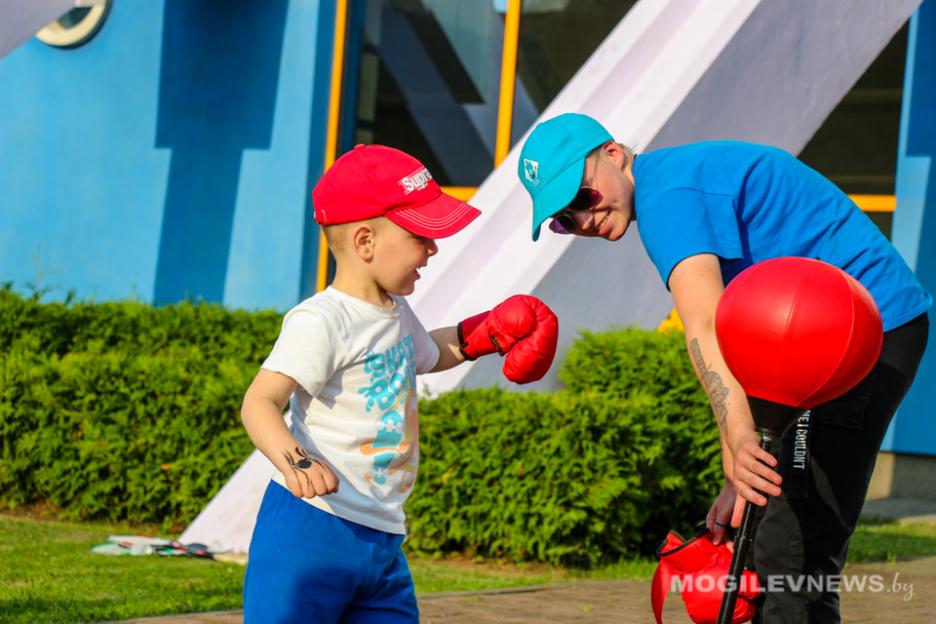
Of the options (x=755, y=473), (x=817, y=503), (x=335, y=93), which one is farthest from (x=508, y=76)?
(x=755, y=473)

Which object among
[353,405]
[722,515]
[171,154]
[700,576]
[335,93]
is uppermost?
[335,93]

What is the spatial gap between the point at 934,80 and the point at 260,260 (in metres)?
5.39

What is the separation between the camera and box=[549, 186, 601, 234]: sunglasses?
3.34m

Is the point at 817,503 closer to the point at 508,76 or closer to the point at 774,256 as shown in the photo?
the point at 774,256

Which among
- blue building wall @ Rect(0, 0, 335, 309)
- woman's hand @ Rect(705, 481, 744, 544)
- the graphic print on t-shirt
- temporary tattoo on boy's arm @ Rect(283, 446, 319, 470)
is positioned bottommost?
woman's hand @ Rect(705, 481, 744, 544)

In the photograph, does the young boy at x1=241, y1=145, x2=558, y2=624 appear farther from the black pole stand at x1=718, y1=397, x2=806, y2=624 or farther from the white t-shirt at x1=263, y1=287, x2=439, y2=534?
the black pole stand at x1=718, y1=397, x2=806, y2=624

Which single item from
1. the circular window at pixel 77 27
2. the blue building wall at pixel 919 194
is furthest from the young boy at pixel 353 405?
the circular window at pixel 77 27

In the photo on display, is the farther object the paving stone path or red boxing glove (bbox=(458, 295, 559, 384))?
the paving stone path

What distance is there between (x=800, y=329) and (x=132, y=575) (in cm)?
385

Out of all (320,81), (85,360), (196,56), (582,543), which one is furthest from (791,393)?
(196,56)

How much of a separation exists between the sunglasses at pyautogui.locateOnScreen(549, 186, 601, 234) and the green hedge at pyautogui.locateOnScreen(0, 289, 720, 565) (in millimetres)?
→ 2877

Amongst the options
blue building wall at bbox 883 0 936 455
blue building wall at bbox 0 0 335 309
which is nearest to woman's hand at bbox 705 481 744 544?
blue building wall at bbox 883 0 936 455

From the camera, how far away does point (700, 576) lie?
3.36 m

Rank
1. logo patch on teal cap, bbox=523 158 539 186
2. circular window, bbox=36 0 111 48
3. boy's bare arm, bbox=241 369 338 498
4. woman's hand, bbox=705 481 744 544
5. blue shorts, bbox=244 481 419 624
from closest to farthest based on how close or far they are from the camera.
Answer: boy's bare arm, bbox=241 369 338 498, blue shorts, bbox=244 481 419 624, logo patch on teal cap, bbox=523 158 539 186, woman's hand, bbox=705 481 744 544, circular window, bbox=36 0 111 48
